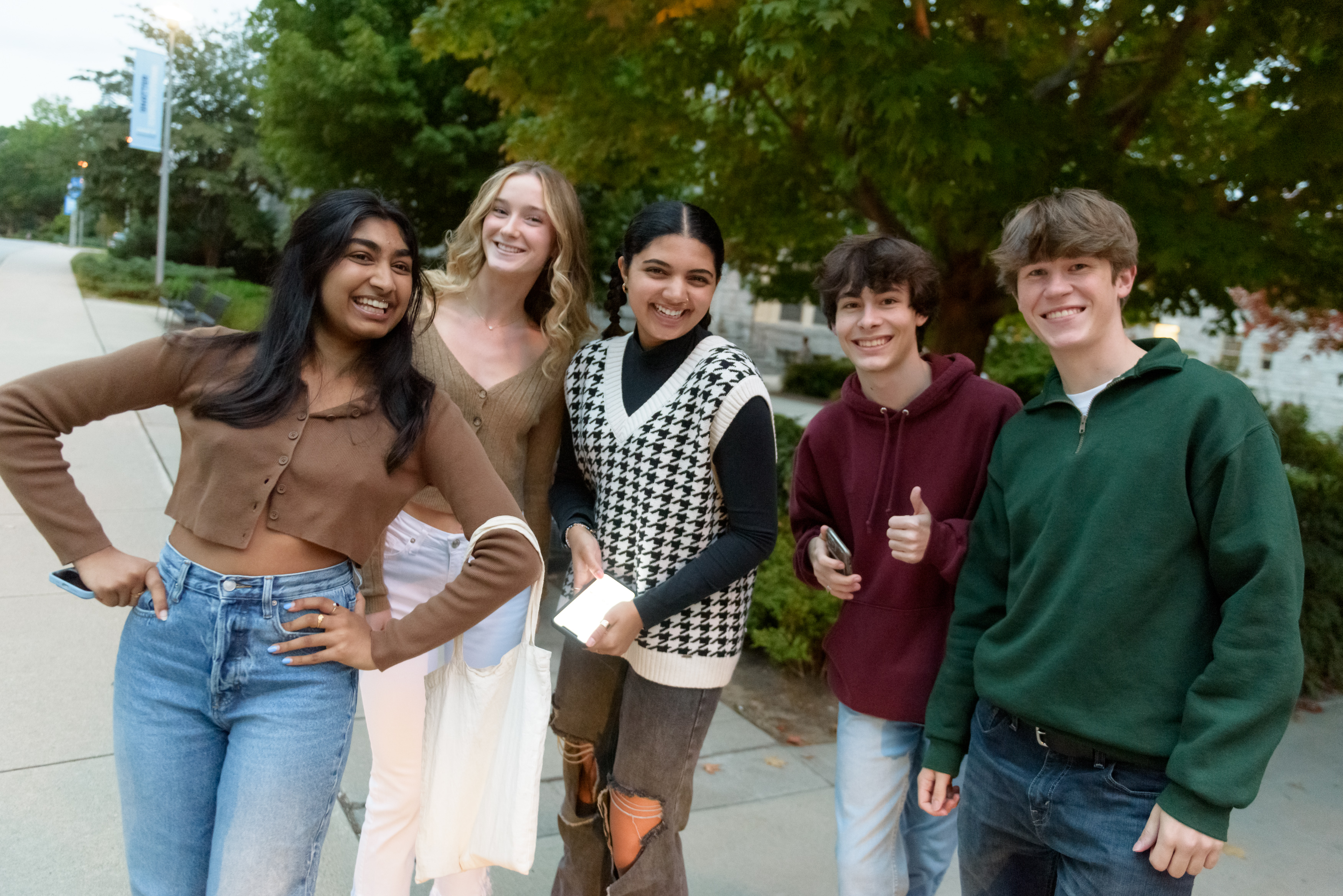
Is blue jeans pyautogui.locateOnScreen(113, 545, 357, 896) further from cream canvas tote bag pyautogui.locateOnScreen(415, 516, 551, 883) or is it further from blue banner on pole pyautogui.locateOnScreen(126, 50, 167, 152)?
blue banner on pole pyautogui.locateOnScreen(126, 50, 167, 152)

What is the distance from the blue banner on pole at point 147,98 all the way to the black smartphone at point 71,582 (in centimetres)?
2200

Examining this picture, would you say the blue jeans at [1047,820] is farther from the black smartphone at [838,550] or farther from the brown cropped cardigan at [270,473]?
the brown cropped cardigan at [270,473]

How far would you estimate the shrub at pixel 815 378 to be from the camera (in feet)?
67.5

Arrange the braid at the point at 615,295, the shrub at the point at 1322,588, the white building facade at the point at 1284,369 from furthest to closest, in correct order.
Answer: the white building facade at the point at 1284,369
the shrub at the point at 1322,588
the braid at the point at 615,295

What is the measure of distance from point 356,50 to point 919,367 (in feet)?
35.4

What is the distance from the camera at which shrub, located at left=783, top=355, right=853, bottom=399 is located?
20562 mm

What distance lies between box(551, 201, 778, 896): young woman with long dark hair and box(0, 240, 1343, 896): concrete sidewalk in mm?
1085

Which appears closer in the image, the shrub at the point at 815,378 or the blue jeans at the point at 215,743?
the blue jeans at the point at 215,743

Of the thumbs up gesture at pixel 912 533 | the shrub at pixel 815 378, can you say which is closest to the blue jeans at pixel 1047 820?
the thumbs up gesture at pixel 912 533

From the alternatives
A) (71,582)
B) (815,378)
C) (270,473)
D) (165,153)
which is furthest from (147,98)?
(270,473)

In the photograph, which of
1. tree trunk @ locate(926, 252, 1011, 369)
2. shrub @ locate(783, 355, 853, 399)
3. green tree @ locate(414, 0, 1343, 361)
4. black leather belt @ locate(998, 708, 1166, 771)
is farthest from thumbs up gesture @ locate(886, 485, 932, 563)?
shrub @ locate(783, 355, 853, 399)

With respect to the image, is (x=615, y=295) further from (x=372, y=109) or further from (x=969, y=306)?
(x=372, y=109)

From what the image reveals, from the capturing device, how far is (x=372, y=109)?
451 inches

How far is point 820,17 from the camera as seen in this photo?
358 cm
